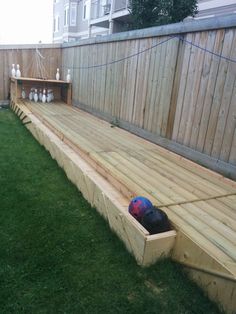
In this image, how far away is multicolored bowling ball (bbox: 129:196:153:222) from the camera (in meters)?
2.03

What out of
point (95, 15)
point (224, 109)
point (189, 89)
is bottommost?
point (224, 109)

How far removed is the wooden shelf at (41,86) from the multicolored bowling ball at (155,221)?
583cm

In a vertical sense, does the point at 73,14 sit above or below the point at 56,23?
above

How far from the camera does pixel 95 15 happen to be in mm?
17344

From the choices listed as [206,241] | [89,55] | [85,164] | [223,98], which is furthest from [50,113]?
[206,241]

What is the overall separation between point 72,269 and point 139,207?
0.62 meters

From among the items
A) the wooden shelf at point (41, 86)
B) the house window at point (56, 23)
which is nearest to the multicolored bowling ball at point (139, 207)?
the wooden shelf at point (41, 86)

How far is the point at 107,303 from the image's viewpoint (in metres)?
1.60

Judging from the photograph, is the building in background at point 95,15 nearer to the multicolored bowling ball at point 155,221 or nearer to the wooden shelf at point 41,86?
the wooden shelf at point 41,86

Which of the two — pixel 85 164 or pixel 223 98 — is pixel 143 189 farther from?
pixel 223 98

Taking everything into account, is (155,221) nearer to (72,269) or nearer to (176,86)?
(72,269)

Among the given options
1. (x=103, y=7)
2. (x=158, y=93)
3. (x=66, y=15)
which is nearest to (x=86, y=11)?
(x=66, y=15)

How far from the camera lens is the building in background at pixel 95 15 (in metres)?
10.3

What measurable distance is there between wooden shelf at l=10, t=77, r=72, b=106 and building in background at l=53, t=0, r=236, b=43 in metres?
6.23
